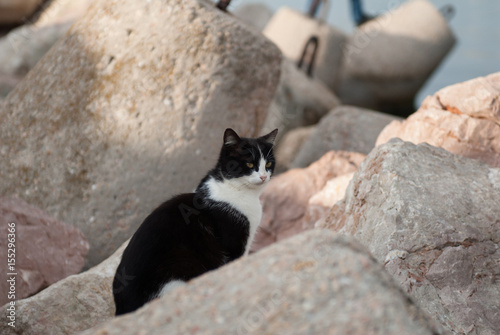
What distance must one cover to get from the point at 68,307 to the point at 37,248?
66 centimetres

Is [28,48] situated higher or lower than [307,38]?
lower

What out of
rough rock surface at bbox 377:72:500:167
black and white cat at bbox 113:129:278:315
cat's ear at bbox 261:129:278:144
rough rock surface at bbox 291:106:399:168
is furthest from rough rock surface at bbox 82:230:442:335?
rough rock surface at bbox 291:106:399:168

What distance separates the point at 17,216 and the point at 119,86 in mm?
999

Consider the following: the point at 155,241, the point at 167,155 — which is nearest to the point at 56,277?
the point at 167,155

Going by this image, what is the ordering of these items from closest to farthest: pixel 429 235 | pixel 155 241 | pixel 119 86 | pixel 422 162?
1. pixel 155 241
2. pixel 429 235
3. pixel 422 162
4. pixel 119 86

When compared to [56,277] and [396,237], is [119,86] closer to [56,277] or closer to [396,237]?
[56,277]

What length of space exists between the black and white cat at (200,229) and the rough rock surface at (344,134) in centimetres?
Answer: 194

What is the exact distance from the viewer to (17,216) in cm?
333

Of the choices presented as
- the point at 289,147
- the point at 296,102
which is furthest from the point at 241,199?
the point at 296,102

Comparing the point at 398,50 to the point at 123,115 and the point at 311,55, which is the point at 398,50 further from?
the point at 123,115

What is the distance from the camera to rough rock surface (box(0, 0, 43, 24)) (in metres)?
9.63

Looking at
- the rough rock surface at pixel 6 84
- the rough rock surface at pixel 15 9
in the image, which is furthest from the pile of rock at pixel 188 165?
the rough rock surface at pixel 15 9

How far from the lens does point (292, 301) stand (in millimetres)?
1398

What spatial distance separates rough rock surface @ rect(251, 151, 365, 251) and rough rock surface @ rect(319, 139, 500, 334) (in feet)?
3.73
